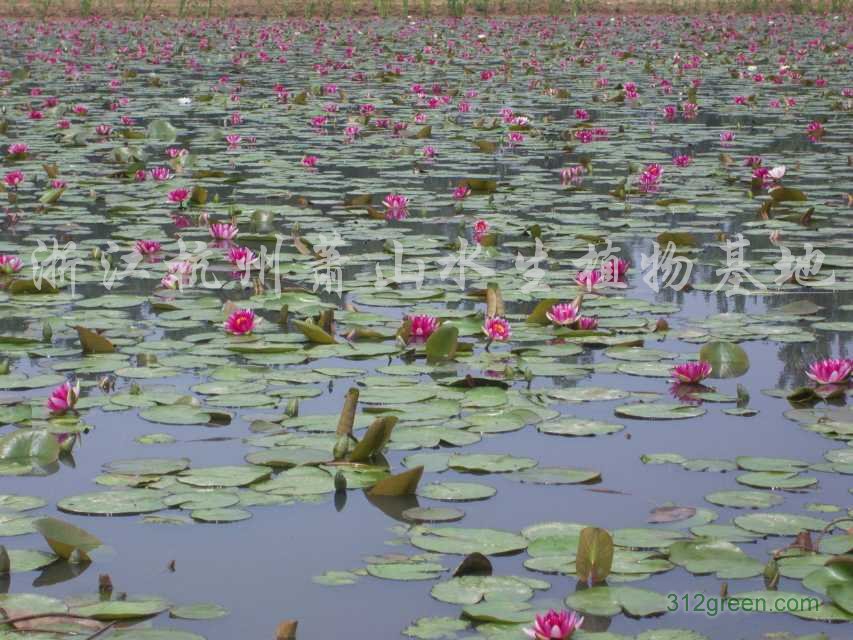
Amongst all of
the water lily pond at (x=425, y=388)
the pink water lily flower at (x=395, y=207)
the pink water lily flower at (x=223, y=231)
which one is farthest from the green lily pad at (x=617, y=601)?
the pink water lily flower at (x=395, y=207)

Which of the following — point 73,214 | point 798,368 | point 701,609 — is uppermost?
point 73,214

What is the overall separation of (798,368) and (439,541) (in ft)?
5.15

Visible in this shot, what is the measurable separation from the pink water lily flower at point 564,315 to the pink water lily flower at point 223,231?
186 cm

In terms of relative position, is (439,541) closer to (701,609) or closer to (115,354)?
(701,609)

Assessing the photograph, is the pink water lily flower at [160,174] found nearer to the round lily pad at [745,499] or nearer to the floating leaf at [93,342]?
the floating leaf at [93,342]

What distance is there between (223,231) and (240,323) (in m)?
1.53

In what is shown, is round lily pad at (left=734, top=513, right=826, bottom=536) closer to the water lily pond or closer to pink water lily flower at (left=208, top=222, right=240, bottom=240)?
the water lily pond

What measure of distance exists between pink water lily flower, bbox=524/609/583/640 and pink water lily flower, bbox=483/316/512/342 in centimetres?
180

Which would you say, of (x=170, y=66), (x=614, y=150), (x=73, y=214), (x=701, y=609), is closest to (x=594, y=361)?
(x=701, y=609)

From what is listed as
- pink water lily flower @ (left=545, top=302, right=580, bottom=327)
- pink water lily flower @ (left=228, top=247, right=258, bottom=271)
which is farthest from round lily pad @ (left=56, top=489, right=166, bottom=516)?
pink water lily flower @ (left=228, top=247, right=258, bottom=271)

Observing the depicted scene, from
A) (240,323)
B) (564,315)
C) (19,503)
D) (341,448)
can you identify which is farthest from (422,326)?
(19,503)

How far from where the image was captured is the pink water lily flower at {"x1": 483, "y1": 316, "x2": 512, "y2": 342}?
3.86 m

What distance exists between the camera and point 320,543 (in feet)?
8.43

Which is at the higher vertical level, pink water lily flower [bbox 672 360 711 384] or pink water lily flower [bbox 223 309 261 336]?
pink water lily flower [bbox 223 309 261 336]
